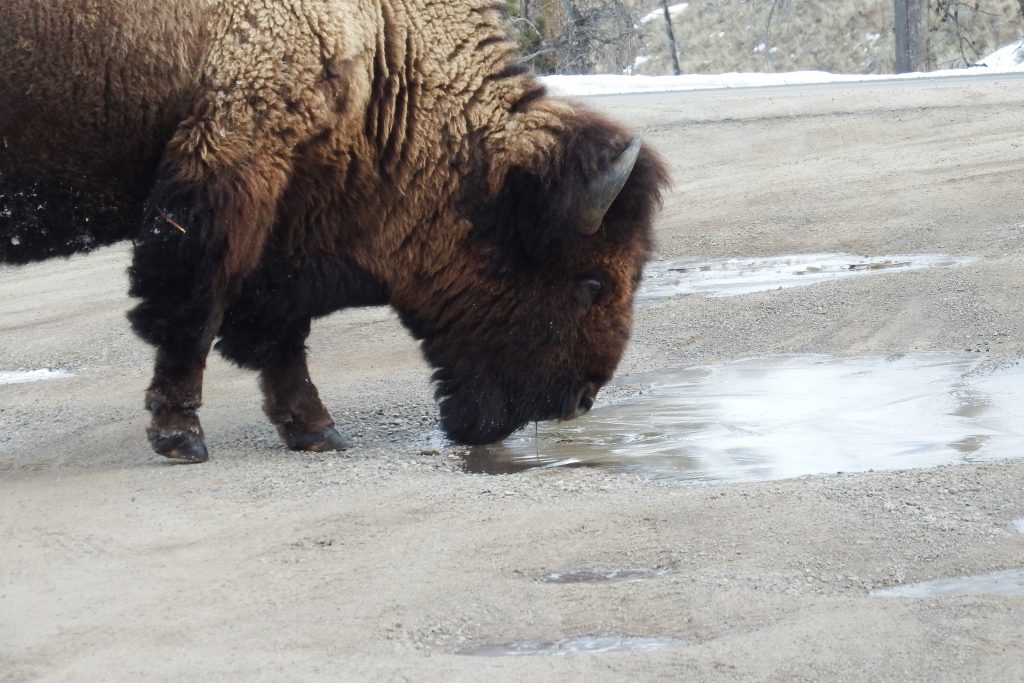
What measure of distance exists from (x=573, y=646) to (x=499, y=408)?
2591 millimetres

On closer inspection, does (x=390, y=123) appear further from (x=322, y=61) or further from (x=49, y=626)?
(x=49, y=626)

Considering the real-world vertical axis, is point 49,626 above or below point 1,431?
above

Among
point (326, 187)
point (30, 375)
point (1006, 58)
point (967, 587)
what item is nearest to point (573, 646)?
point (967, 587)

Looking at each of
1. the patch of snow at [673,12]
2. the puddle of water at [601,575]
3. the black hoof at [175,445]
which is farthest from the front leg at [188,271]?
the patch of snow at [673,12]

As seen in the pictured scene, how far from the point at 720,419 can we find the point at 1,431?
Answer: 12.5ft

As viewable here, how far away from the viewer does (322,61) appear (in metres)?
5.70

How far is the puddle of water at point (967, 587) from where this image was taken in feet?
12.8

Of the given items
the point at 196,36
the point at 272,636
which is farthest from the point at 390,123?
the point at 272,636

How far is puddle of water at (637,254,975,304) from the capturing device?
32.4ft

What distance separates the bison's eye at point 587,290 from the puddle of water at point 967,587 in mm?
2396

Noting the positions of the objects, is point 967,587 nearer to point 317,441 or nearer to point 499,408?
point 499,408

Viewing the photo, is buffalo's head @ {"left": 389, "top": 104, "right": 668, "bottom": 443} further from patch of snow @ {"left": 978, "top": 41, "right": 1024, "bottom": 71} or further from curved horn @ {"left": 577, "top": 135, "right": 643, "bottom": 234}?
patch of snow @ {"left": 978, "top": 41, "right": 1024, "bottom": 71}

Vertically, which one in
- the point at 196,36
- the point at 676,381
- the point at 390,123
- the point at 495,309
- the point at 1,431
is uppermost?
the point at 196,36

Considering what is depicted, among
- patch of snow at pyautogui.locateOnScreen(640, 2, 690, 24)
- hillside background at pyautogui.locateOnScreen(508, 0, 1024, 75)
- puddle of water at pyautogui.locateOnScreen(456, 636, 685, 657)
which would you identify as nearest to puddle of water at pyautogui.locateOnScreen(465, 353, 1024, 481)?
puddle of water at pyautogui.locateOnScreen(456, 636, 685, 657)
